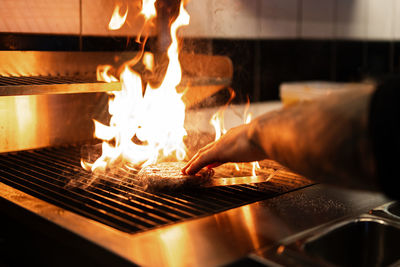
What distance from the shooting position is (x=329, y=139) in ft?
2.93

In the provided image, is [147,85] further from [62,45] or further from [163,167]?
[163,167]

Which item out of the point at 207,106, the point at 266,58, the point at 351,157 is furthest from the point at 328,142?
the point at 266,58

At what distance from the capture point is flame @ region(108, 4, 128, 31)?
6.72 ft

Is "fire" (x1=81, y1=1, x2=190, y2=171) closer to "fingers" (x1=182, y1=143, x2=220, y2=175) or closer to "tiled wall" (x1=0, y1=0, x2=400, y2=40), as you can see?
"tiled wall" (x1=0, y1=0, x2=400, y2=40)

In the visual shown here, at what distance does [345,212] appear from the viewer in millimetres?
1239

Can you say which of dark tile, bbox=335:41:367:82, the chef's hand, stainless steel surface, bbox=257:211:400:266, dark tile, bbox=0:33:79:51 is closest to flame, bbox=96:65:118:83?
dark tile, bbox=0:33:79:51

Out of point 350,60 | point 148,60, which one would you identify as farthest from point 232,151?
point 350,60

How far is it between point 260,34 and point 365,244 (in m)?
1.92

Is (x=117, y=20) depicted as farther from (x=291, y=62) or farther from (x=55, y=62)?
(x=291, y=62)

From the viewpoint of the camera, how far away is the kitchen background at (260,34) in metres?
Answer: 1.91

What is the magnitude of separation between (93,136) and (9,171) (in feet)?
1.91

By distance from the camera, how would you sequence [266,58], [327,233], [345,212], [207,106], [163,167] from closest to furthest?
[327,233] → [345,212] → [163,167] → [207,106] → [266,58]

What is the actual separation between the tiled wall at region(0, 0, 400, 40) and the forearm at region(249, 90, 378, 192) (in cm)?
124

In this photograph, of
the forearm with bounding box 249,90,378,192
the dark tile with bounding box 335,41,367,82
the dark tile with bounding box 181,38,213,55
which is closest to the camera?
the forearm with bounding box 249,90,378,192
